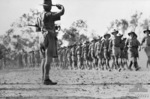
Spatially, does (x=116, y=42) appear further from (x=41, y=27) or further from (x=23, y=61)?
(x=23, y=61)

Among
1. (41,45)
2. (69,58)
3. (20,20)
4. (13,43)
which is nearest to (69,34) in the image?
(20,20)

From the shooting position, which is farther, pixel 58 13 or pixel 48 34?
pixel 48 34

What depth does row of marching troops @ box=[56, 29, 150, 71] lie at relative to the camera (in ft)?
71.1

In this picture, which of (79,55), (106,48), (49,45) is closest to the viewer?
(49,45)

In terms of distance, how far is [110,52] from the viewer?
2444 centimetres

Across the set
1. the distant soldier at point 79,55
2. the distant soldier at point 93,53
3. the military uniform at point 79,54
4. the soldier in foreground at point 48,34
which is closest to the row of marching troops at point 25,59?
the distant soldier at point 79,55

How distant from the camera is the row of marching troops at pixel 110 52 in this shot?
21672 millimetres

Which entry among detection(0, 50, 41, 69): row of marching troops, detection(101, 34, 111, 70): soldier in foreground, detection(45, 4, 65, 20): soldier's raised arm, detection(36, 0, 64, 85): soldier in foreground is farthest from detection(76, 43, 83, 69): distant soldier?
detection(0, 50, 41, 69): row of marching troops

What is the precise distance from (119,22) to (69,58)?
1532 inches

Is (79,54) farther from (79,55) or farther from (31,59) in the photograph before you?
(31,59)

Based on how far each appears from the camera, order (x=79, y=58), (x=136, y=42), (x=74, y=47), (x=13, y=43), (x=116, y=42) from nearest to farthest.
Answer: (x=136, y=42) < (x=116, y=42) < (x=79, y=58) < (x=74, y=47) < (x=13, y=43)

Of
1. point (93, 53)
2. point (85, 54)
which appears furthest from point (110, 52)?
point (85, 54)

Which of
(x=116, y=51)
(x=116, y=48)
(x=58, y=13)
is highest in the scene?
(x=58, y=13)

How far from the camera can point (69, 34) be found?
74312mm
